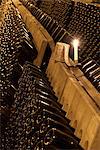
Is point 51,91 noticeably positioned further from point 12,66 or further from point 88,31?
point 88,31

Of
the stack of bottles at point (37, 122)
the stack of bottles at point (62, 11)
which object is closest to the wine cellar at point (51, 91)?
the stack of bottles at point (37, 122)

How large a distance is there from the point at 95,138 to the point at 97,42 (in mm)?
1674

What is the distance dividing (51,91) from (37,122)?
1.52 feet

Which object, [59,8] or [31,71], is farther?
[59,8]

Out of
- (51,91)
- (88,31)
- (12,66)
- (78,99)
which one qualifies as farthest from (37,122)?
(88,31)

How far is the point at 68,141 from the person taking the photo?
1440 mm

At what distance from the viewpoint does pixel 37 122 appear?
1.62m

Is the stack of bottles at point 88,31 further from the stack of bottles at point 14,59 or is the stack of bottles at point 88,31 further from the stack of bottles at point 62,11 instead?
the stack of bottles at point 62,11

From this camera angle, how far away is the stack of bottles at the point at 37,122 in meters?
1.43

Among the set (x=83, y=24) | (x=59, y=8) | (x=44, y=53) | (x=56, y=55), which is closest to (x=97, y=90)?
(x=56, y=55)

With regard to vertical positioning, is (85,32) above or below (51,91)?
above

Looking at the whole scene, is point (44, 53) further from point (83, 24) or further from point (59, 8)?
point (59, 8)

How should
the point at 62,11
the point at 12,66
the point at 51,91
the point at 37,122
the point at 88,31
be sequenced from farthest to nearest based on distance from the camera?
the point at 62,11 → the point at 88,31 → the point at 12,66 → the point at 51,91 → the point at 37,122

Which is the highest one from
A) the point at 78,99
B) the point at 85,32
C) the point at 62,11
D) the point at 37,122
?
the point at 62,11
